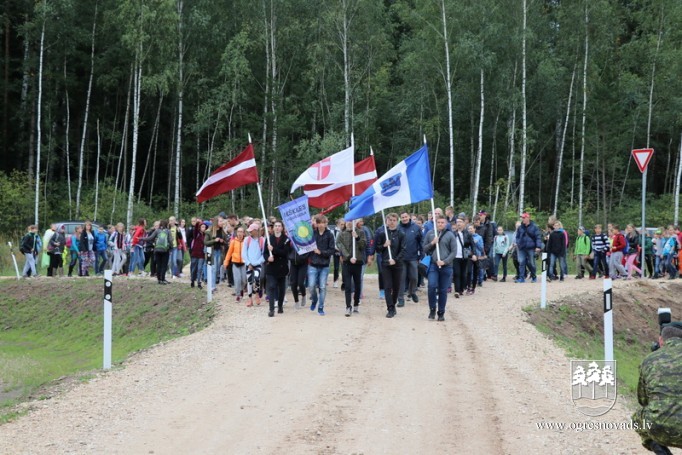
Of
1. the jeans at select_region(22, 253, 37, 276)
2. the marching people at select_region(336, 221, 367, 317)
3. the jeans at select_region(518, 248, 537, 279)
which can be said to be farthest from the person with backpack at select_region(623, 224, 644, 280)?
the jeans at select_region(22, 253, 37, 276)

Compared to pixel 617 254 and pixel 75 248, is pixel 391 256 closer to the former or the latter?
pixel 617 254

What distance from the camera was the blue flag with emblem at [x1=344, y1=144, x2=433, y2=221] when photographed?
660 inches

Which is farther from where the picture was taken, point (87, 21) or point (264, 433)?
point (87, 21)

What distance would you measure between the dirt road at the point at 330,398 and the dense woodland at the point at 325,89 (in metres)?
29.2

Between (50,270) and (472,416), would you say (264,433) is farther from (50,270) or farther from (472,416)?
(50,270)

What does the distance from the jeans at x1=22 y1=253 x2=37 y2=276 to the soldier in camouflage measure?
25.2 m

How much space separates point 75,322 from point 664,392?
64.7 ft

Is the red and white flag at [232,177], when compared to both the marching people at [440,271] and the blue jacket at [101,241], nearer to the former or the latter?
the marching people at [440,271]

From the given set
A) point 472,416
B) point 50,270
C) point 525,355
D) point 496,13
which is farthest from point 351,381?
point 496,13

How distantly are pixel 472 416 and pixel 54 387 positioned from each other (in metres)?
5.96

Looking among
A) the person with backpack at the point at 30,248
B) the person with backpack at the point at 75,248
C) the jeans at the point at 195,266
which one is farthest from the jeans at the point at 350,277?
the person with backpack at the point at 75,248

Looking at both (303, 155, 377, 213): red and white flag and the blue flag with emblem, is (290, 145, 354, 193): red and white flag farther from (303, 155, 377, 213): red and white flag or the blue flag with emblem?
the blue flag with emblem

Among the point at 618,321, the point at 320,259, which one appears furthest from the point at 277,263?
the point at 618,321

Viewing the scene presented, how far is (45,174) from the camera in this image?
47.6 metres
